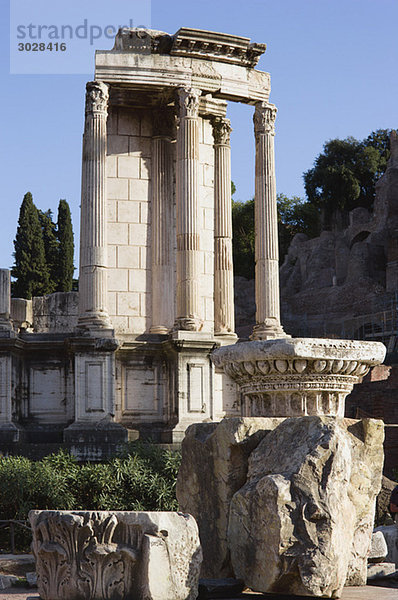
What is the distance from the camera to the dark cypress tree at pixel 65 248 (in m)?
48.1

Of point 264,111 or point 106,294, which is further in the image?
point 264,111

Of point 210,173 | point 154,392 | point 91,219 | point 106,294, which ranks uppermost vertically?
point 210,173

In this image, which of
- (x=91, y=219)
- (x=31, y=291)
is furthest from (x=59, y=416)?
(x=31, y=291)

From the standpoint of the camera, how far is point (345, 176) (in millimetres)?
67812

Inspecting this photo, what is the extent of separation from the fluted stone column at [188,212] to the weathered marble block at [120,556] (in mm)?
10663

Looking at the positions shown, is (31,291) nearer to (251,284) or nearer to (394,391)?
(251,284)

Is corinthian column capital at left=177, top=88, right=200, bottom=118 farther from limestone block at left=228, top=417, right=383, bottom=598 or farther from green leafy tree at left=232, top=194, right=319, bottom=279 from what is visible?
green leafy tree at left=232, top=194, right=319, bottom=279

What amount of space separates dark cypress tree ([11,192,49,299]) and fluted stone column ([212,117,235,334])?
27.5 metres

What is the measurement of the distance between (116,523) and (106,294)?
433 inches

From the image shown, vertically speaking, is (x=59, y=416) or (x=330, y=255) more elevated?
(x=330, y=255)

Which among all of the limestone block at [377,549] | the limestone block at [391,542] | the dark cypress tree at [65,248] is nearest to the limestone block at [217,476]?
the limestone block at [377,549]

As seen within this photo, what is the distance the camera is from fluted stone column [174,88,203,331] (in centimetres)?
1802

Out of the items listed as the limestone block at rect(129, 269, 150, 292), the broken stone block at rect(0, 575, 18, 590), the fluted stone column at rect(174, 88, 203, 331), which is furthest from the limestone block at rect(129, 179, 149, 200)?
the broken stone block at rect(0, 575, 18, 590)

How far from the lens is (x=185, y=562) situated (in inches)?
281
